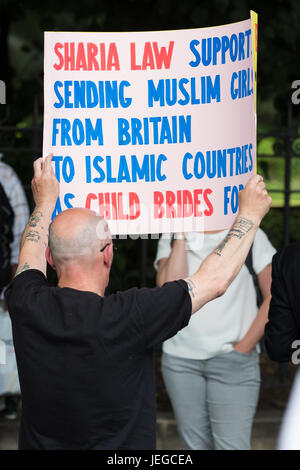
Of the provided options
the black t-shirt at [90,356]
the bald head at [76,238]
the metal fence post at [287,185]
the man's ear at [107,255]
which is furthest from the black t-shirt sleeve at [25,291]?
the metal fence post at [287,185]

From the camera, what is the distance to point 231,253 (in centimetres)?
287

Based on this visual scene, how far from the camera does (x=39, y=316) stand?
2639 millimetres

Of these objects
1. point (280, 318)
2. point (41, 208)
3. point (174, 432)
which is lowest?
point (174, 432)

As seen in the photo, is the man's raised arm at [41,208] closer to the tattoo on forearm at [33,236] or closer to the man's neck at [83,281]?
the tattoo on forearm at [33,236]

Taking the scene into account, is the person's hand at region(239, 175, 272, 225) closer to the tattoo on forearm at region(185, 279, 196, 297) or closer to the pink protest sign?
the pink protest sign

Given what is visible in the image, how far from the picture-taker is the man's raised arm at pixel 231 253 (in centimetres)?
274

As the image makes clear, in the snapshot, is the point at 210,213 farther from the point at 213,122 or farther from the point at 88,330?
the point at 88,330

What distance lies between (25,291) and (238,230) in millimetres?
753

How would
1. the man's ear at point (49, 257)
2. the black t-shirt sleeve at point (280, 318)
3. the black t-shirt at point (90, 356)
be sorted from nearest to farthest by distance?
the black t-shirt at point (90, 356), the man's ear at point (49, 257), the black t-shirt sleeve at point (280, 318)

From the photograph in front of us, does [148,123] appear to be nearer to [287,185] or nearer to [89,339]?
[89,339]

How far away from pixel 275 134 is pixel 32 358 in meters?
3.59

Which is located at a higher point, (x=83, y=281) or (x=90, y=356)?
(x=83, y=281)

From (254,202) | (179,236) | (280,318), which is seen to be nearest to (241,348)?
(179,236)

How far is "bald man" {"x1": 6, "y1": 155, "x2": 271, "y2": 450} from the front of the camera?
8.54ft
